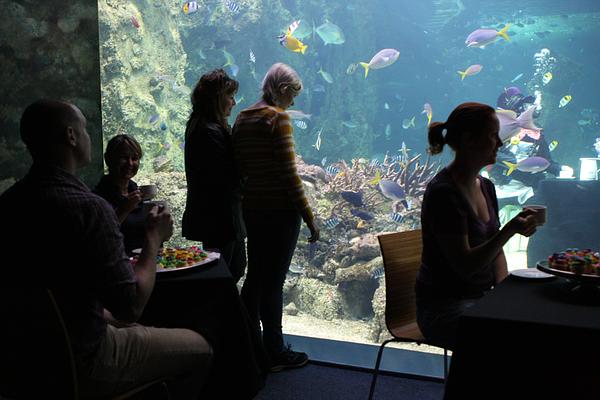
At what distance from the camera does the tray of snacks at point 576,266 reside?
1.72 m

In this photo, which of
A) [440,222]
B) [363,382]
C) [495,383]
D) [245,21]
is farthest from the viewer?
[245,21]

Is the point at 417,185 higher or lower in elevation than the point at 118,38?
lower

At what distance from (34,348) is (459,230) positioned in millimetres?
1544

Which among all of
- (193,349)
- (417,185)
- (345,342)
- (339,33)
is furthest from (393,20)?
(193,349)

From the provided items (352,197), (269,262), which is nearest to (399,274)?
(269,262)

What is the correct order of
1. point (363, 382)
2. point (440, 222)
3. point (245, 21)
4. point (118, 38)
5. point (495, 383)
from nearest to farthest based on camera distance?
point (495, 383) → point (440, 222) → point (363, 382) → point (118, 38) → point (245, 21)

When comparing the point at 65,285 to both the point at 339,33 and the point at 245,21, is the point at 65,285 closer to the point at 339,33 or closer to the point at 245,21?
the point at 339,33

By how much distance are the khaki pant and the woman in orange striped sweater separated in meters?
1.22

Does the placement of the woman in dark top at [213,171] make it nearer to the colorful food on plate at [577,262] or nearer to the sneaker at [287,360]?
the sneaker at [287,360]

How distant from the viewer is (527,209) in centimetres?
197

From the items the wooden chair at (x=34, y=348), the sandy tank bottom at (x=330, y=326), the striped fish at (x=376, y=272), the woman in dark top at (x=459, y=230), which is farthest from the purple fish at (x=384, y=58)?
the wooden chair at (x=34, y=348)

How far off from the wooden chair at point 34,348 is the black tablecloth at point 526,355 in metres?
1.14

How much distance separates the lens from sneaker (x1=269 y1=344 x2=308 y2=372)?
11.1 feet

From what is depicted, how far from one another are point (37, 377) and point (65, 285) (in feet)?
0.94
